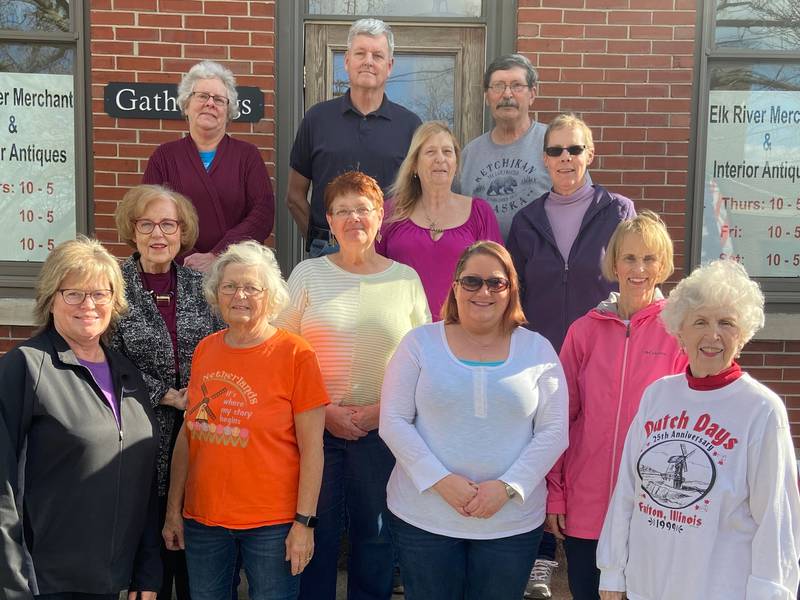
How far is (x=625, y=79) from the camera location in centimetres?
503

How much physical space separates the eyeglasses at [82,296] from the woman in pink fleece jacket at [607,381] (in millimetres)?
1653

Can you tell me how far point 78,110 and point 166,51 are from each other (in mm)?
690

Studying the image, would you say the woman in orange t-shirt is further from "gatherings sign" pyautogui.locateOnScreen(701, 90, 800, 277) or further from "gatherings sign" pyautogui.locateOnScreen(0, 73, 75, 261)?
"gatherings sign" pyautogui.locateOnScreen(701, 90, 800, 277)

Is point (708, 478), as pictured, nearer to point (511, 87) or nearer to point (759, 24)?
point (511, 87)

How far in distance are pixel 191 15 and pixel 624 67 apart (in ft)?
8.69

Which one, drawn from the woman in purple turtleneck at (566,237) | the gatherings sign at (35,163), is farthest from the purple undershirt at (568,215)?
the gatherings sign at (35,163)

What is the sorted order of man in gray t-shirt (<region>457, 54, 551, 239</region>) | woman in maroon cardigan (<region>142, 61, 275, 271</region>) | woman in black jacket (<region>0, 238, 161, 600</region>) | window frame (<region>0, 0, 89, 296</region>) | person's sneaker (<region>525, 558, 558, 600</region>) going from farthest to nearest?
window frame (<region>0, 0, 89, 296</region>) < man in gray t-shirt (<region>457, 54, 551, 239</region>) < woman in maroon cardigan (<region>142, 61, 275, 271</region>) < person's sneaker (<region>525, 558, 558, 600</region>) < woman in black jacket (<region>0, 238, 161, 600</region>)

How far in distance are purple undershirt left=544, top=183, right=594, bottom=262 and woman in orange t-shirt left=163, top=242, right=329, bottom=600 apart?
133 cm

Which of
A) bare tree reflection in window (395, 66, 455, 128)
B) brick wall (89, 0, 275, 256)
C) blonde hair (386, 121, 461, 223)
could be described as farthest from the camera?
bare tree reflection in window (395, 66, 455, 128)

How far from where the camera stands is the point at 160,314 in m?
3.24

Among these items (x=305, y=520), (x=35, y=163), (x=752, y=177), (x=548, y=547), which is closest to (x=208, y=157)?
(x=35, y=163)

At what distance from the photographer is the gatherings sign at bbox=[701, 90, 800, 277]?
5219mm

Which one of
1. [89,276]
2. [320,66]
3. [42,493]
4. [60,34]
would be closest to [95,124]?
[60,34]

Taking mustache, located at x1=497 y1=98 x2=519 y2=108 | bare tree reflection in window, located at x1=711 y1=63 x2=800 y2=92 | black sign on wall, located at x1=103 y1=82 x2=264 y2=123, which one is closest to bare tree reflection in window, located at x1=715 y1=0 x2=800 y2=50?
bare tree reflection in window, located at x1=711 y1=63 x2=800 y2=92
